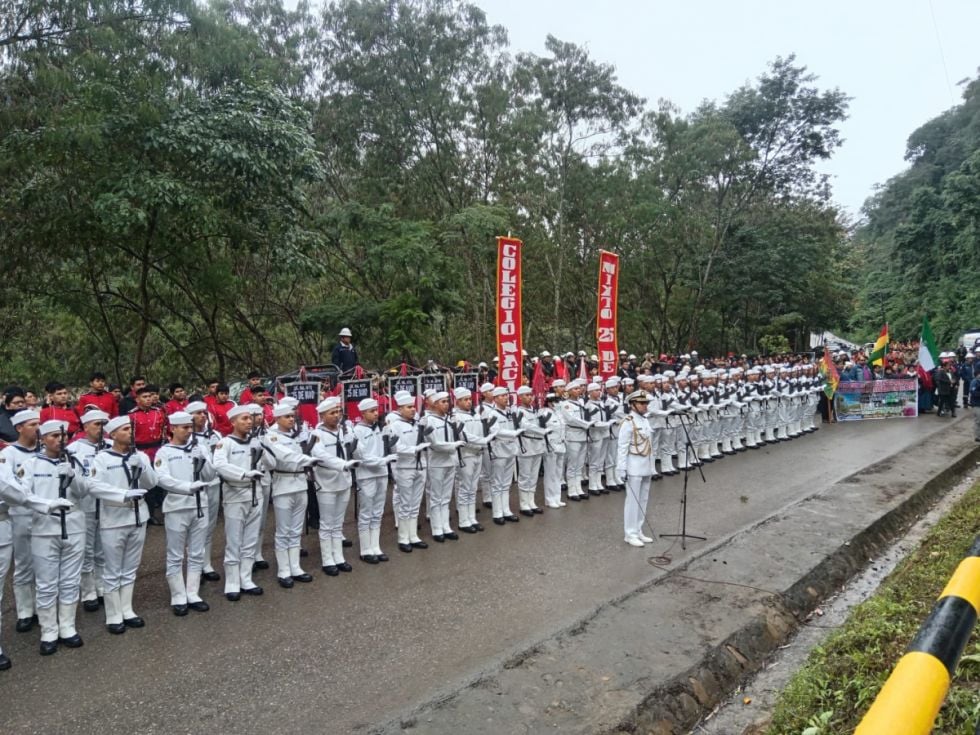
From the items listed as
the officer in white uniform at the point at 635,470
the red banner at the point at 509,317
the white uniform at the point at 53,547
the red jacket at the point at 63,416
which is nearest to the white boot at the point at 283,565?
the white uniform at the point at 53,547

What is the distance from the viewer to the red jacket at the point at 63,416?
8844mm

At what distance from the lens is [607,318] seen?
614 inches

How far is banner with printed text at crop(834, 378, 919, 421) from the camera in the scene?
830 inches

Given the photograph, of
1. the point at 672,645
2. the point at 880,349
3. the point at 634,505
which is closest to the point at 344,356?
the point at 634,505

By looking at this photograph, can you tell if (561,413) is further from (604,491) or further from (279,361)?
(279,361)

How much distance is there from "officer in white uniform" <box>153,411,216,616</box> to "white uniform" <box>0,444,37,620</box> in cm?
109

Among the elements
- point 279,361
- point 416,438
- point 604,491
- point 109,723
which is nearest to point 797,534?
point 604,491

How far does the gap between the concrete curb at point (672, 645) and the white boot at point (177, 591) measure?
3.11 meters

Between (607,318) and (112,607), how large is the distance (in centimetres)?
1173

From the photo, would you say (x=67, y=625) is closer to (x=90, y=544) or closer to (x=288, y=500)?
(x=90, y=544)

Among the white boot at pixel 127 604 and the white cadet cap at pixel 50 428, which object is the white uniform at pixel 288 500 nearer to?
the white boot at pixel 127 604

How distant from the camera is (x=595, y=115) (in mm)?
21922

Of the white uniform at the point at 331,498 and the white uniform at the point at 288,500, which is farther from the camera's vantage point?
the white uniform at the point at 331,498

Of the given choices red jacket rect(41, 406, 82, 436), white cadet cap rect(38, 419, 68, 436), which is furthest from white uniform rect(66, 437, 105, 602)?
red jacket rect(41, 406, 82, 436)
